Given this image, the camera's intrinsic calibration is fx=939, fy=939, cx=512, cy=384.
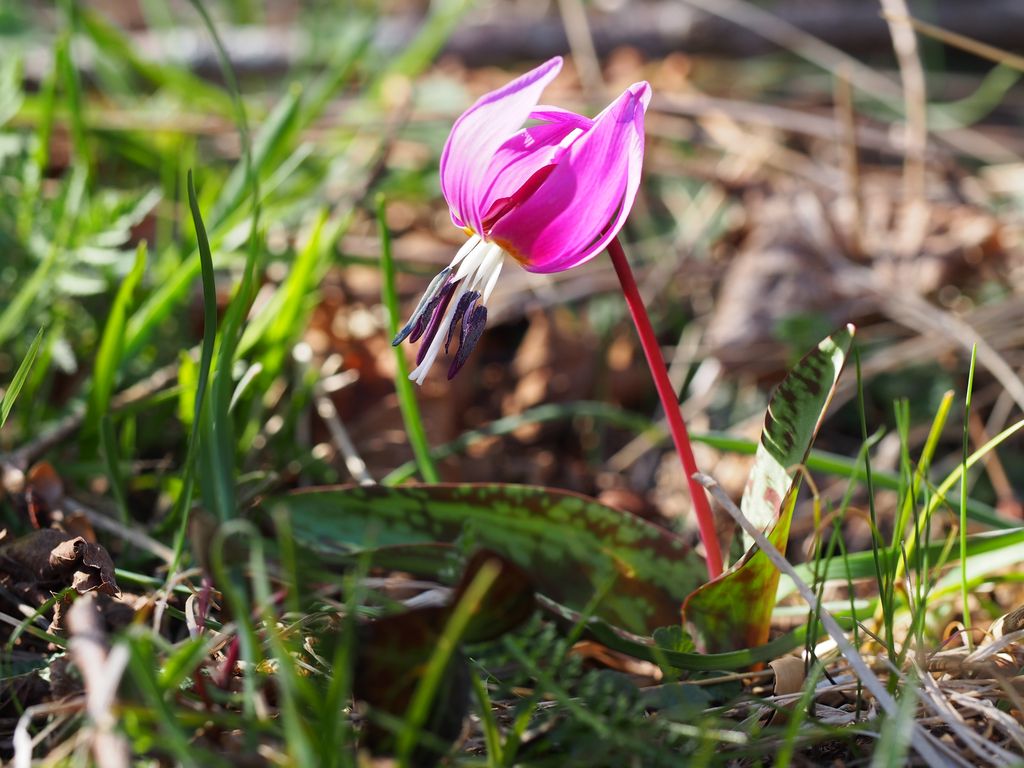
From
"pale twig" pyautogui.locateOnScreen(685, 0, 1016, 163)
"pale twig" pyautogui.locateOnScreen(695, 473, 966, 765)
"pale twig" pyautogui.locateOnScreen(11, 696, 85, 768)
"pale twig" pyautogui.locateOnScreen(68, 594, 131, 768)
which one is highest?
"pale twig" pyautogui.locateOnScreen(685, 0, 1016, 163)

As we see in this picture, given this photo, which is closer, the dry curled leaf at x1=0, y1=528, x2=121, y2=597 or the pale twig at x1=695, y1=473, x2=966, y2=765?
the pale twig at x1=695, y1=473, x2=966, y2=765

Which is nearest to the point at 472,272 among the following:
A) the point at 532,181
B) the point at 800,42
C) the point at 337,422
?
the point at 532,181

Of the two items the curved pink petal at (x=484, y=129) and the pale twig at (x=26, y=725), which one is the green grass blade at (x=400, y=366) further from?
the pale twig at (x=26, y=725)

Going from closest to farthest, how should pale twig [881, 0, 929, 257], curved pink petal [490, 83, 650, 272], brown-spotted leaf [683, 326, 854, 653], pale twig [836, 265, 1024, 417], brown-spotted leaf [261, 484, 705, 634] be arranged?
curved pink petal [490, 83, 650, 272] → brown-spotted leaf [683, 326, 854, 653] → brown-spotted leaf [261, 484, 705, 634] → pale twig [836, 265, 1024, 417] → pale twig [881, 0, 929, 257]

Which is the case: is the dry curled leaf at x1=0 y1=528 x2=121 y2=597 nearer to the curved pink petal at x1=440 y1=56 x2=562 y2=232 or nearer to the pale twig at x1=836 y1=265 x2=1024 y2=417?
the curved pink petal at x1=440 y1=56 x2=562 y2=232

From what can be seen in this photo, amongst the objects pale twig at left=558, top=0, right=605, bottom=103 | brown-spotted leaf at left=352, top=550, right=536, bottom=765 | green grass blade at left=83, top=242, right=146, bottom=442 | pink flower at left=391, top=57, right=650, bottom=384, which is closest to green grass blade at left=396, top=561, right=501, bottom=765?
brown-spotted leaf at left=352, top=550, right=536, bottom=765

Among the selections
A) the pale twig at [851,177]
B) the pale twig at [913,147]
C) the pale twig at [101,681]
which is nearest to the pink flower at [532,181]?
the pale twig at [101,681]

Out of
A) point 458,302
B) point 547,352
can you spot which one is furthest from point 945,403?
point 547,352

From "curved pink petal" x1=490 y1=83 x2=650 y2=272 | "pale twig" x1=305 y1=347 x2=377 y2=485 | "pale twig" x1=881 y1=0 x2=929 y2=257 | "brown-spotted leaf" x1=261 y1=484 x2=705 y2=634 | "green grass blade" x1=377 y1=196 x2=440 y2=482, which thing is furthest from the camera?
"pale twig" x1=881 y1=0 x2=929 y2=257
